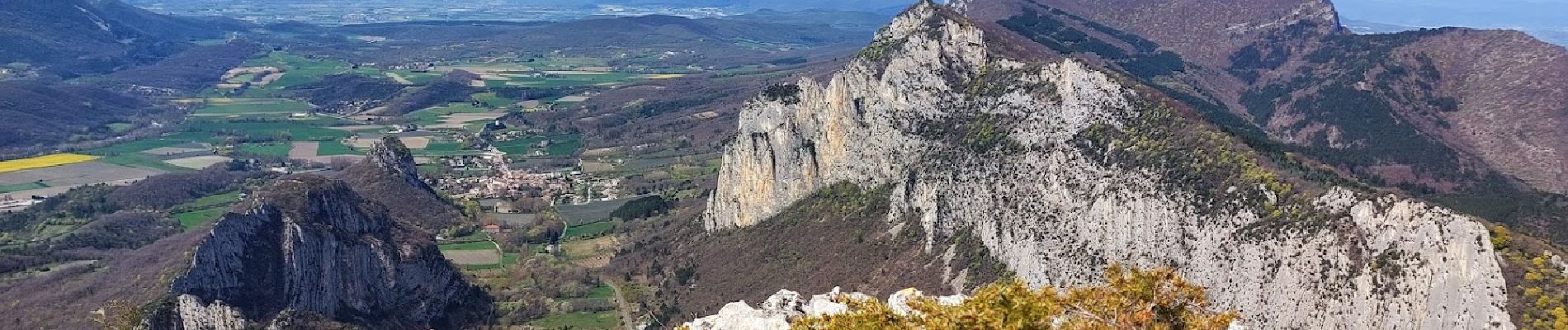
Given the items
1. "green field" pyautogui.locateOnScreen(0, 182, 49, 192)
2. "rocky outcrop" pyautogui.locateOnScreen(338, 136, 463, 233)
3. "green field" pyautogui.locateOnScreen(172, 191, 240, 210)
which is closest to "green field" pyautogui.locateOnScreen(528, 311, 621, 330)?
"rocky outcrop" pyautogui.locateOnScreen(338, 136, 463, 233)

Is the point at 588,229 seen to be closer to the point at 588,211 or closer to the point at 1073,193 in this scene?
the point at 588,211

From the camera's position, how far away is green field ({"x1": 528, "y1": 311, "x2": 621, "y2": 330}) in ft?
362

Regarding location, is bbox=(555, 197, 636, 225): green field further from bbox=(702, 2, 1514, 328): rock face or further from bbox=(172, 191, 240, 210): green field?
bbox=(172, 191, 240, 210): green field

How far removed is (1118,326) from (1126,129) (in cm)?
5899

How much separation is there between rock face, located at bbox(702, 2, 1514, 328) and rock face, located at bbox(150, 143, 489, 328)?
1401 inches

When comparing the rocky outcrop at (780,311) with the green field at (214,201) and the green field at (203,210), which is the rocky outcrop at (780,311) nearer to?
the green field at (203,210)

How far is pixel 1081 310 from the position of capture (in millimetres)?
38094

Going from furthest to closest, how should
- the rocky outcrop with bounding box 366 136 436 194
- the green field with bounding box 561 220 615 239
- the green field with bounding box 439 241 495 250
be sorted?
the rocky outcrop with bounding box 366 136 436 194 < the green field with bounding box 561 220 615 239 < the green field with bounding box 439 241 495 250

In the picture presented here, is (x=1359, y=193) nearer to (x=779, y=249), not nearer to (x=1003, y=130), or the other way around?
(x=1003, y=130)

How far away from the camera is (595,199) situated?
174 meters

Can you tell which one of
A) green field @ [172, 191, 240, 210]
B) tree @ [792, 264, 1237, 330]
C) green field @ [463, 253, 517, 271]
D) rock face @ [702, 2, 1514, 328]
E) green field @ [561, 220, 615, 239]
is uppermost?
tree @ [792, 264, 1237, 330]

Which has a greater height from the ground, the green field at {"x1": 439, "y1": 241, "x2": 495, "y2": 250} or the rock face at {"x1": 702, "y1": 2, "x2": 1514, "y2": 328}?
the rock face at {"x1": 702, "y1": 2, "x2": 1514, "y2": 328}

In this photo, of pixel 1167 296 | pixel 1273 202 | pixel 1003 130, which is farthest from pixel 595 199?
pixel 1167 296

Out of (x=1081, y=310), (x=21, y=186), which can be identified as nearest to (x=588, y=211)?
(x=21, y=186)
